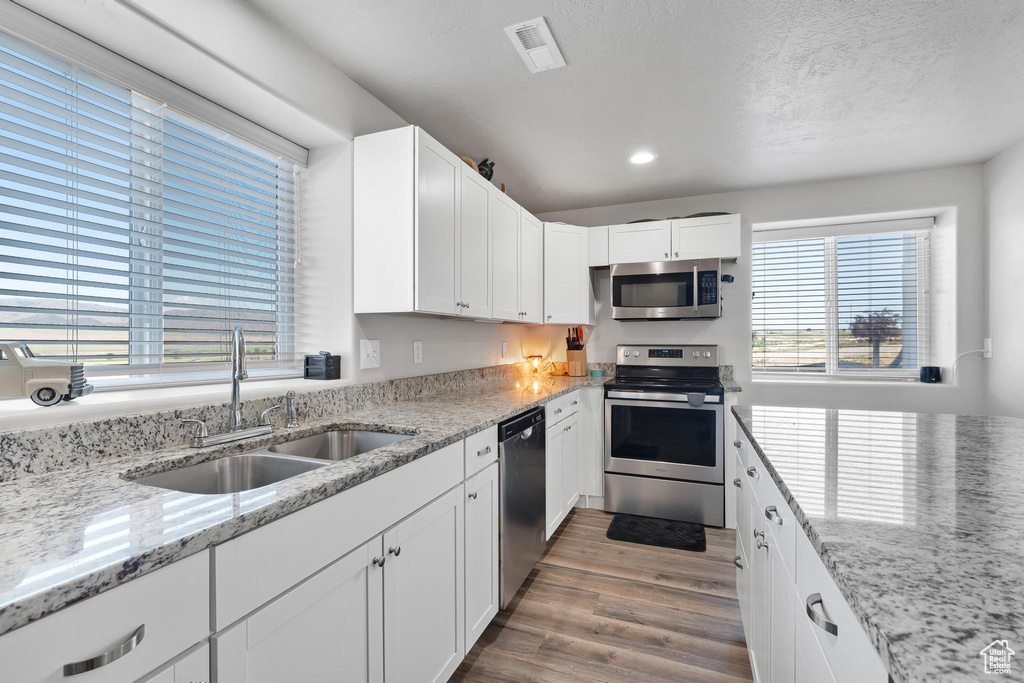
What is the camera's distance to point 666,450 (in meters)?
3.23

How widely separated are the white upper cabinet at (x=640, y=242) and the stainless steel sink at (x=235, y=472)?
2.87 meters

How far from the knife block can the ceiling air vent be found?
2341 millimetres

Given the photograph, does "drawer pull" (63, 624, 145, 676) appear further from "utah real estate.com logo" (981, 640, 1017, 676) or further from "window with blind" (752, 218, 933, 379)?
"window with blind" (752, 218, 933, 379)

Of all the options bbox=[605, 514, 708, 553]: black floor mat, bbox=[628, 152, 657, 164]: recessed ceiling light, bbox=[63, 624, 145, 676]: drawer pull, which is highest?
bbox=[628, 152, 657, 164]: recessed ceiling light

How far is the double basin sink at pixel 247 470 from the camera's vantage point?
4.10 ft

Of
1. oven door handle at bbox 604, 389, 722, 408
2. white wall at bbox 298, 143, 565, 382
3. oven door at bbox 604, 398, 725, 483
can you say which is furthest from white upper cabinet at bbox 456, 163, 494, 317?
oven door at bbox 604, 398, 725, 483

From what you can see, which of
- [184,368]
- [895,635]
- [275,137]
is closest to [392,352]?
[184,368]

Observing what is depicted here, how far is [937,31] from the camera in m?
1.75

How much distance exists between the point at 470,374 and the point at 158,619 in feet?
7.75

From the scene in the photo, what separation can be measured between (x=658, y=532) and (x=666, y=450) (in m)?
0.54

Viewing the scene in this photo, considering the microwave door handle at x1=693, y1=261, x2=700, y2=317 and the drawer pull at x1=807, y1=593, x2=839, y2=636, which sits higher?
the microwave door handle at x1=693, y1=261, x2=700, y2=317

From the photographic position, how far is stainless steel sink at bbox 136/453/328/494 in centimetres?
127

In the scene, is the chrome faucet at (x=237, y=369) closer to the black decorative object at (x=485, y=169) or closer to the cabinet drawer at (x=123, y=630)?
the cabinet drawer at (x=123, y=630)

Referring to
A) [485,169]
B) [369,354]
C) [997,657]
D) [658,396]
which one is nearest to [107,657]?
[997,657]
